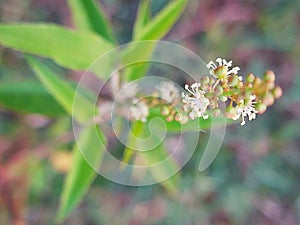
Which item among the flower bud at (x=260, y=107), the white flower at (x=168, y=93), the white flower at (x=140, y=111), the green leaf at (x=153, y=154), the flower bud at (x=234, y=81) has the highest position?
the flower bud at (x=234, y=81)

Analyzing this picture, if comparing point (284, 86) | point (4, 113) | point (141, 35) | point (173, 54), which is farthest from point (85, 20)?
point (284, 86)

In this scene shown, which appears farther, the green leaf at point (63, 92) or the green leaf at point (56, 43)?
the green leaf at point (63, 92)

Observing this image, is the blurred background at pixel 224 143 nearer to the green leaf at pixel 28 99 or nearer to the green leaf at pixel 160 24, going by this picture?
the green leaf at pixel 28 99

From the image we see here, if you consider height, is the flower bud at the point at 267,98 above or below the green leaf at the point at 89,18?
above

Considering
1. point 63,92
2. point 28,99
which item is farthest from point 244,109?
point 28,99

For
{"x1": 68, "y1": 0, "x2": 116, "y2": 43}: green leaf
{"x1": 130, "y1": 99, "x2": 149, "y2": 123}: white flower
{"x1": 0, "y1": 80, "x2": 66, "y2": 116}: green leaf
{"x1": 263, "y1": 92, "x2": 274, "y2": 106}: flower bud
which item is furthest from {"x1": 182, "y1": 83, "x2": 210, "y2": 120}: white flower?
{"x1": 0, "y1": 80, "x2": 66, "y2": 116}: green leaf

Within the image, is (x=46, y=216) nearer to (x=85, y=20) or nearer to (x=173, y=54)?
(x=173, y=54)

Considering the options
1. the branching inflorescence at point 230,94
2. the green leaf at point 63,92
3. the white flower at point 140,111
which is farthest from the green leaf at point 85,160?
the branching inflorescence at point 230,94
